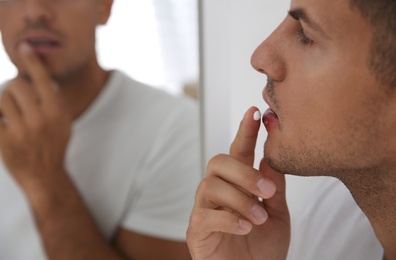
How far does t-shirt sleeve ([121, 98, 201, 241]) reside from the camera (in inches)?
43.2

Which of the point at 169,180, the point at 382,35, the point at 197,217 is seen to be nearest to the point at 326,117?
the point at 382,35

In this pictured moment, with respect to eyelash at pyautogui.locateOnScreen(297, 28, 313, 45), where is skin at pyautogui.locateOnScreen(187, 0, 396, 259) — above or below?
below

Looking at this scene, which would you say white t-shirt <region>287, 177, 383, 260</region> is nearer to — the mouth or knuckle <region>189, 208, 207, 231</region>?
knuckle <region>189, 208, 207, 231</region>

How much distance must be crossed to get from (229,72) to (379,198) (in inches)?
20.4

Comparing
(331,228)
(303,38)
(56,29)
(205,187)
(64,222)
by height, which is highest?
(303,38)

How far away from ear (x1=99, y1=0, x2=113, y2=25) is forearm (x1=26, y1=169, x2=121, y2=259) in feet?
1.04

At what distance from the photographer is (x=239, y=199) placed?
78 centimetres

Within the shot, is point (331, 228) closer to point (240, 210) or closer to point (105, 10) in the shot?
point (240, 210)

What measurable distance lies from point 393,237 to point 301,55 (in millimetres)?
314

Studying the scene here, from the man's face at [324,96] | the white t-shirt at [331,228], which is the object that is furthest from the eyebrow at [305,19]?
the white t-shirt at [331,228]

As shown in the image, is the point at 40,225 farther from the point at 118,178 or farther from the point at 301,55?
the point at 301,55

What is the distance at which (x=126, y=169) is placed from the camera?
109 cm

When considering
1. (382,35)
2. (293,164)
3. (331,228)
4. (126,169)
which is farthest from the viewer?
(126,169)

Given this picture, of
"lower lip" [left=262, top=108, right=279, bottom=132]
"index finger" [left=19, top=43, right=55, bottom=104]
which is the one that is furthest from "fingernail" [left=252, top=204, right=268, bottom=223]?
"index finger" [left=19, top=43, right=55, bottom=104]
